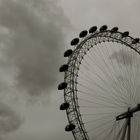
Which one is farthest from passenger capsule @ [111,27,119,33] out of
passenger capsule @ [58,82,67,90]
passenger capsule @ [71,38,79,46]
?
passenger capsule @ [58,82,67,90]

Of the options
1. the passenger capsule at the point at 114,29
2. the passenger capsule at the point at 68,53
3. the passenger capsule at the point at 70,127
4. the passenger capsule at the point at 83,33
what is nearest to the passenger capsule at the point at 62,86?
the passenger capsule at the point at 68,53

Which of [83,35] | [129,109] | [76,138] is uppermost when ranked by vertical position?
[83,35]

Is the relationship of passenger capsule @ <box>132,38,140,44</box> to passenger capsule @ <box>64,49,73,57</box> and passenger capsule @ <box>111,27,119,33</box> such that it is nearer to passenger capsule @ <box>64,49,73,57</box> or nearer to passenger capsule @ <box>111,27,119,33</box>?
passenger capsule @ <box>111,27,119,33</box>

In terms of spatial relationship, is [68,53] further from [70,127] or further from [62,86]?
[70,127]

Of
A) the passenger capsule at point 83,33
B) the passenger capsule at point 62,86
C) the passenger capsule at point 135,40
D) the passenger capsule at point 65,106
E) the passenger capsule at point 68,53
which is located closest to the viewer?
the passenger capsule at point 65,106

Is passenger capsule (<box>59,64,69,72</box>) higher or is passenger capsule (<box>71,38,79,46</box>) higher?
passenger capsule (<box>71,38,79,46</box>)

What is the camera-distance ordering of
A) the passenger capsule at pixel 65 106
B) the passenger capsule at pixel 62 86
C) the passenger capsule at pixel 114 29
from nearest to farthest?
the passenger capsule at pixel 65 106, the passenger capsule at pixel 62 86, the passenger capsule at pixel 114 29

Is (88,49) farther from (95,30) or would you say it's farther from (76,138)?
(76,138)

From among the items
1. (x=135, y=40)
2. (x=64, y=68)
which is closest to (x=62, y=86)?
(x=64, y=68)

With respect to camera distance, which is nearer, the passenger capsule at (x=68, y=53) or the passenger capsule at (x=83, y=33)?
the passenger capsule at (x=68, y=53)

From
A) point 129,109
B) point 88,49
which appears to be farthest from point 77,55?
point 129,109

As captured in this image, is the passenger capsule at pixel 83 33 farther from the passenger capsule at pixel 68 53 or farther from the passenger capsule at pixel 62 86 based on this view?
the passenger capsule at pixel 62 86

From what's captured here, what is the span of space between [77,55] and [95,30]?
559cm

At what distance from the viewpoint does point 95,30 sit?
194 ft
